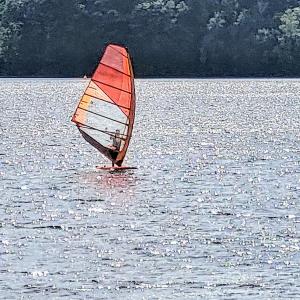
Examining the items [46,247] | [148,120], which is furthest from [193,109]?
[46,247]

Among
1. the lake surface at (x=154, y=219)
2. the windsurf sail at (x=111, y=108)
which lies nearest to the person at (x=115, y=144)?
the windsurf sail at (x=111, y=108)

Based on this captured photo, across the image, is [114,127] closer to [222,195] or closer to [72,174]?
[72,174]

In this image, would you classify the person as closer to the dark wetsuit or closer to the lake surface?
the dark wetsuit

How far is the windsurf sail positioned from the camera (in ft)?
227

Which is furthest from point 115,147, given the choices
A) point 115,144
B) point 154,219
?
point 154,219

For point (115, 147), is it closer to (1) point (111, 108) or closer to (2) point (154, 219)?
(1) point (111, 108)

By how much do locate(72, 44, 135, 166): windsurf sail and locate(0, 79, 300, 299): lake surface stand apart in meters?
1.56

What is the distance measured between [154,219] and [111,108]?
18.4m

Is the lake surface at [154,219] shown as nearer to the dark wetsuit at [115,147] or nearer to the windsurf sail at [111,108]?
the dark wetsuit at [115,147]

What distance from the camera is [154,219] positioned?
5197 cm

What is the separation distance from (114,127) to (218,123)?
51.3 m

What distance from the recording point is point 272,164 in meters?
74.6

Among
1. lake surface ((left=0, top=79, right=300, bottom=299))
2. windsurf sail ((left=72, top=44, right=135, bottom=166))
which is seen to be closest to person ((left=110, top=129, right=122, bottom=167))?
windsurf sail ((left=72, top=44, right=135, bottom=166))

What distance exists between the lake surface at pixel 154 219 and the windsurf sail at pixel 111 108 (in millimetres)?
1555
